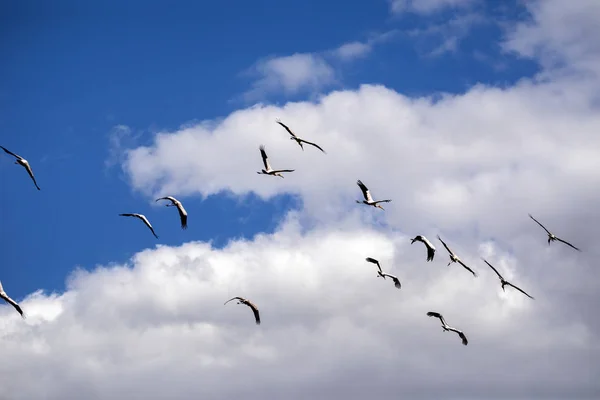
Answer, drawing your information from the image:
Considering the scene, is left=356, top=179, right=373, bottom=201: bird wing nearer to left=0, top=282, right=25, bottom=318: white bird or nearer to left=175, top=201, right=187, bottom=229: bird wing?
left=175, top=201, right=187, bottom=229: bird wing

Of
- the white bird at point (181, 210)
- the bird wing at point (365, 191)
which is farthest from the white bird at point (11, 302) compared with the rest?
the bird wing at point (365, 191)

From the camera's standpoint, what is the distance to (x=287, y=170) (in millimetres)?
76688

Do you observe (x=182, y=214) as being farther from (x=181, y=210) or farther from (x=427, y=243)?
(x=427, y=243)

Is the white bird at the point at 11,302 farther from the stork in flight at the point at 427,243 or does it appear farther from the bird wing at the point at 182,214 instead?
the stork in flight at the point at 427,243

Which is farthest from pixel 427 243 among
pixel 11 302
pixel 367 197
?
pixel 11 302

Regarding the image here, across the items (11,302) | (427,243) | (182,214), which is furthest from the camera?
(427,243)

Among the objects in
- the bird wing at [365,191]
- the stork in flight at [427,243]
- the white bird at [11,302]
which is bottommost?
the white bird at [11,302]

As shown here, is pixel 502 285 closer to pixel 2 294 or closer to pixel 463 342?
pixel 463 342

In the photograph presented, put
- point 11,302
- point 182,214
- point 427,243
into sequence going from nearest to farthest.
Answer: point 11,302 → point 182,214 → point 427,243

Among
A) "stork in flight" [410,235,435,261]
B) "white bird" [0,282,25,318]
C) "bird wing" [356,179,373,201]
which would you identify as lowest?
"white bird" [0,282,25,318]

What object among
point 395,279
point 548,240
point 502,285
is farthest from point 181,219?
point 548,240

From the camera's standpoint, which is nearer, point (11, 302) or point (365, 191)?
point (11, 302)

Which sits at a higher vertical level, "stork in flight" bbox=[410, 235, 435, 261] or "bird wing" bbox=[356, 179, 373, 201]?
"bird wing" bbox=[356, 179, 373, 201]

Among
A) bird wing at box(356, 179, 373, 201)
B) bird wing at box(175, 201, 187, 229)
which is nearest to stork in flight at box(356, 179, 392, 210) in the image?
bird wing at box(356, 179, 373, 201)
